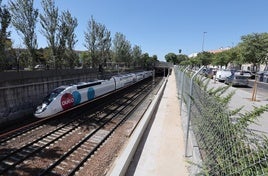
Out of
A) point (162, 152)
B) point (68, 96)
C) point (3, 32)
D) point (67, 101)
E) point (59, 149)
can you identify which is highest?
point (3, 32)

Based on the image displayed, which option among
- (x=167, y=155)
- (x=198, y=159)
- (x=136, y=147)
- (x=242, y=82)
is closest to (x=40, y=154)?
(x=136, y=147)

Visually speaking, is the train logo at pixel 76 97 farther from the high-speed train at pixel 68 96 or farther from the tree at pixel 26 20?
the tree at pixel 26 20

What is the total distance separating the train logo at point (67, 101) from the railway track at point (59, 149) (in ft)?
4.56

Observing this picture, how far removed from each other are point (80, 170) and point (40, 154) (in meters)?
2.17

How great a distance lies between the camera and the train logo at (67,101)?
1338 cm

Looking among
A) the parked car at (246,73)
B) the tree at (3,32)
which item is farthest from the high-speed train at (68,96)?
the parked car at (246,73)

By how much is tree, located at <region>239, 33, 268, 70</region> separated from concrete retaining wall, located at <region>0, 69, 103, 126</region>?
35506mm

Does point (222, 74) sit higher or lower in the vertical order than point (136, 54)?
lower

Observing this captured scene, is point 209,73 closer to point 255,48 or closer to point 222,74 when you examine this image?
point 222,74

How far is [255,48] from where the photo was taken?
37.8 metres

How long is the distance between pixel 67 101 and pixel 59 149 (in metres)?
5.64

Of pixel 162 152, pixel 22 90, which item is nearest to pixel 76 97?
pixel 22 90

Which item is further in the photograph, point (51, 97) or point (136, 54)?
point (136, 54)

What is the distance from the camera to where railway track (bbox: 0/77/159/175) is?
23.1ft
